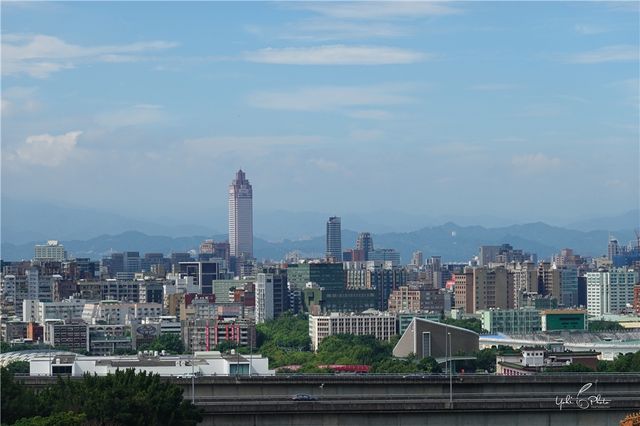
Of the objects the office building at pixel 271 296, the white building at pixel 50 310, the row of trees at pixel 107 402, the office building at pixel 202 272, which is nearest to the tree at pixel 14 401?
the row of trees at pixel 107 402

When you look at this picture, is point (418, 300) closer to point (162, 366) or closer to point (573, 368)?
point (573, 368)

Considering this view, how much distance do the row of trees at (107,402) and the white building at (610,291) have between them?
96974 millimetres

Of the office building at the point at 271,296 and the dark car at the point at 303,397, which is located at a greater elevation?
the office building at the point at 271,296

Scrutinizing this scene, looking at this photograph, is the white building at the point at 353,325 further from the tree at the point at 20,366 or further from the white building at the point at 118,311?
the tree at the point at 20,366

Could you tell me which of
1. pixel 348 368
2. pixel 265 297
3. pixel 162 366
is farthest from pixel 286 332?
pixel 162 366

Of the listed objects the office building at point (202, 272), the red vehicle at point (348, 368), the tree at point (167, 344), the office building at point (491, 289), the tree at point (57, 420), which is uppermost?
the office building at point (202, 272)

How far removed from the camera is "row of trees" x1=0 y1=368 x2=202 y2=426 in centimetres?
2628

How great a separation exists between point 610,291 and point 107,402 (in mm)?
100971

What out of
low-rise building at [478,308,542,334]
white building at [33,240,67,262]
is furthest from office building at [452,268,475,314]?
white building at [33,240,67,262]

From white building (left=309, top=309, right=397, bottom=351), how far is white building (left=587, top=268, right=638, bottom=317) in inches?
1282

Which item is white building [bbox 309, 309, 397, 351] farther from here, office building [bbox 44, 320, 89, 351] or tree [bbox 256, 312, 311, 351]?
office building [bbox 44, 320, 89, 351]

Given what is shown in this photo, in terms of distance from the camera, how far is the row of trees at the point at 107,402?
86.2 ft

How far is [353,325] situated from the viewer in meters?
92.0

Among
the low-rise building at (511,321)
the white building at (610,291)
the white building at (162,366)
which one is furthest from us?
the white building at (610,291)
